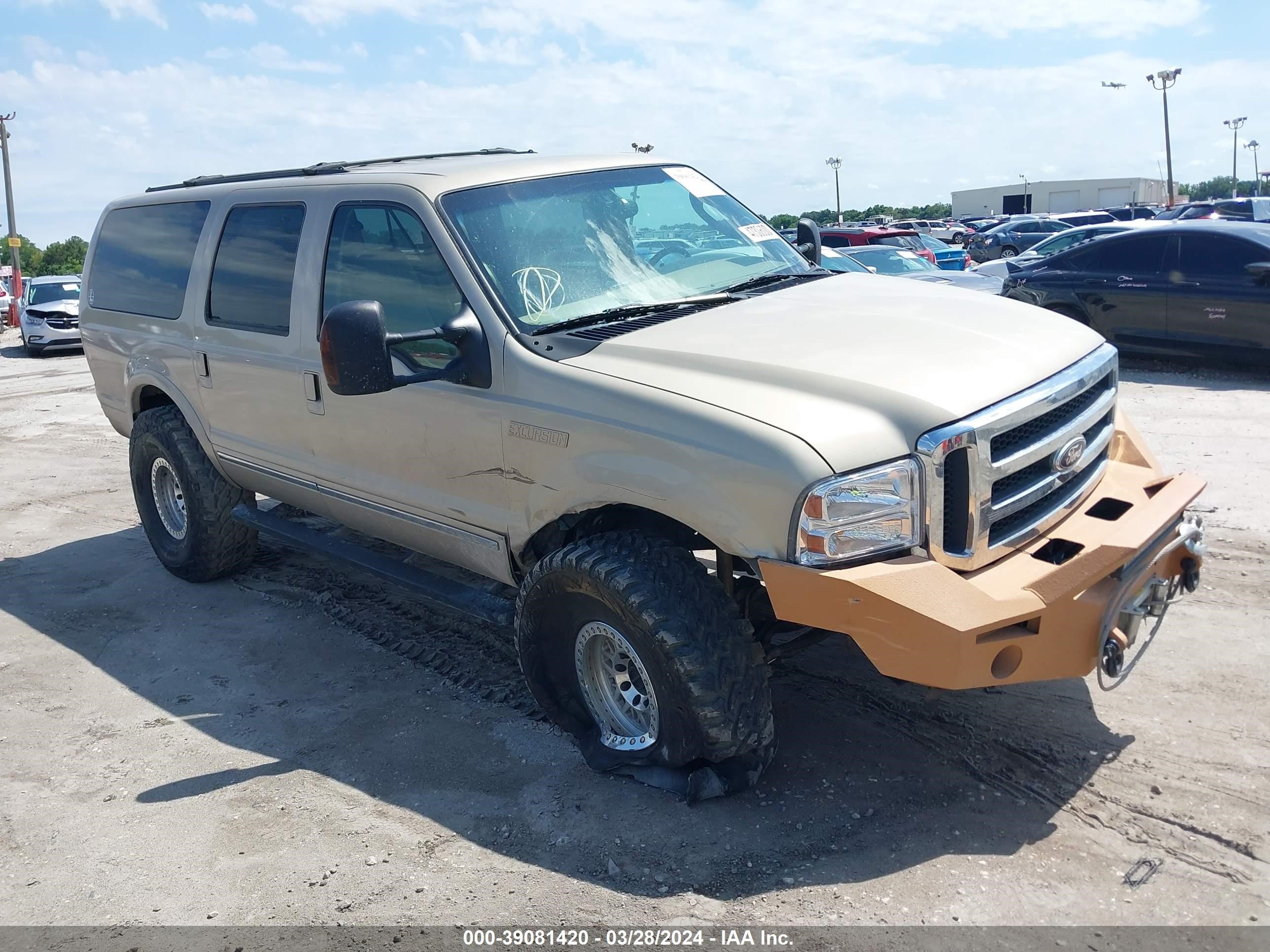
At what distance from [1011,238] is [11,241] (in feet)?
104

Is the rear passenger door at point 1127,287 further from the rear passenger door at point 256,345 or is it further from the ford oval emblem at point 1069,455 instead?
the rear passenger door at point 256,345

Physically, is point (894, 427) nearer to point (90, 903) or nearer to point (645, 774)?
point (645, 774)

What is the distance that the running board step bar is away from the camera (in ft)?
14.4

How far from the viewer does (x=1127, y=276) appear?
11.4 metres

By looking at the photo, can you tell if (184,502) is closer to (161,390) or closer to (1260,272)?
(161,390)

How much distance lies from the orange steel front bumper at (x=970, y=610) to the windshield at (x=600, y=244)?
148cm

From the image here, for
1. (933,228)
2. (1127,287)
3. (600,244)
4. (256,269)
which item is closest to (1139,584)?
Answer: (600,244)

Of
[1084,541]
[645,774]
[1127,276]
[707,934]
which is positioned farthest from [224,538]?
[1127,276]

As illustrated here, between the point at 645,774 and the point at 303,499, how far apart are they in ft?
7.85

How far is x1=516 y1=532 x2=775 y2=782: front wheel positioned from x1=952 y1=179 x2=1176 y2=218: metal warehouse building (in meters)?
74.2

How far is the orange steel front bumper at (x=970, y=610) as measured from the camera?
3.13 meters

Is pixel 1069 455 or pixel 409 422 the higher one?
pixel 409 422

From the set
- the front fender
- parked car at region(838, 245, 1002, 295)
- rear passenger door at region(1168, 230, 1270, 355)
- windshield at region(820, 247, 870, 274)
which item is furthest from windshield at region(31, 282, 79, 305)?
rear passenger door at region(1168, 230, 1270, 355)

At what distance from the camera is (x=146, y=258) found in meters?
6.30
